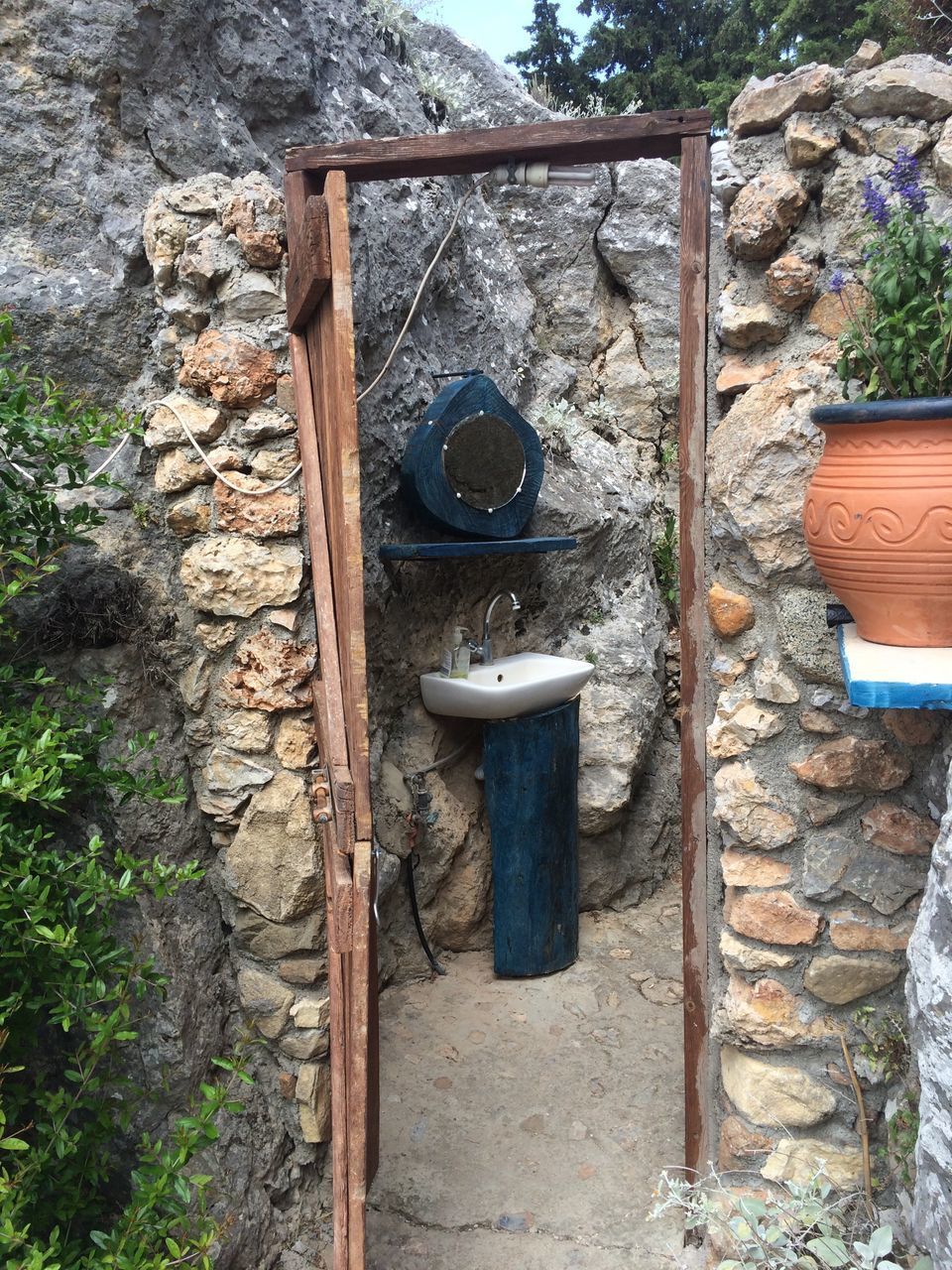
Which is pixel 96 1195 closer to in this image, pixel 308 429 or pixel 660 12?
pixel 308 429

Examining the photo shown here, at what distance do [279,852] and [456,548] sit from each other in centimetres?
131

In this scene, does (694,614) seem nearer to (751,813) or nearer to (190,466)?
(751,813)

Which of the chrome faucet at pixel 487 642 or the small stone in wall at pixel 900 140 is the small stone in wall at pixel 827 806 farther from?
the chrome faucet at pixel 487 642

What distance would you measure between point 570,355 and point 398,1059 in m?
3.41

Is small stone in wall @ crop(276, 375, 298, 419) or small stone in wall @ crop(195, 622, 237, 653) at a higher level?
small stone in wall @ crop(276, 375, 298, 419)

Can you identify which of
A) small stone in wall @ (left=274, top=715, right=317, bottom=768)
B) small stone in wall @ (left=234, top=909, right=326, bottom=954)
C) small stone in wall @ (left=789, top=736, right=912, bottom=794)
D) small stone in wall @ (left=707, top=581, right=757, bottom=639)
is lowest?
small stone in wall @ (left=234, top=909, right=326, bottom=954)

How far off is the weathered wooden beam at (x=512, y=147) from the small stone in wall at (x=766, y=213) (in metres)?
0.19

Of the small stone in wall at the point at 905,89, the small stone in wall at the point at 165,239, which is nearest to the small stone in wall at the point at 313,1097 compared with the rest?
the small stone in wall at the point at 165,239

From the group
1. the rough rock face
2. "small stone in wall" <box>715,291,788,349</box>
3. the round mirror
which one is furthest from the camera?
the round mirror

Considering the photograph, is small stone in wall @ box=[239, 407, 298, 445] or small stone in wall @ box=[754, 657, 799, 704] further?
small stone in wall @ box=[239, 407, 298, 445]

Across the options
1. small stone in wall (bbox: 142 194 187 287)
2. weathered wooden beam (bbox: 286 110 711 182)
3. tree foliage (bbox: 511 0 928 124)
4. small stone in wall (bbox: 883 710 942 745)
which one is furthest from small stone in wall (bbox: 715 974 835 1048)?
tree foliage (bbox: 511 0 928 124)

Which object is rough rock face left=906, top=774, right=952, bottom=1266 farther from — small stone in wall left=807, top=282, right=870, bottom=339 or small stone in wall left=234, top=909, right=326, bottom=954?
small stone in wall left=234, top=909, right=326, bottom=954

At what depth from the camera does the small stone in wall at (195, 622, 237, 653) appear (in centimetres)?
240

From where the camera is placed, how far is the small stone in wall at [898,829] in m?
1.81
